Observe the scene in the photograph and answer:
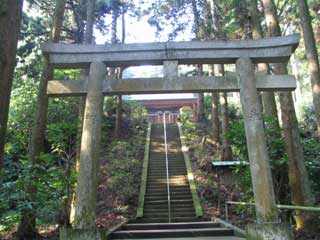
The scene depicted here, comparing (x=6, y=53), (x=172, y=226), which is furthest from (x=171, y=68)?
(x=172, y=226)

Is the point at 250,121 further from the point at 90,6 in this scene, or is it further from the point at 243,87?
the point at 90,6

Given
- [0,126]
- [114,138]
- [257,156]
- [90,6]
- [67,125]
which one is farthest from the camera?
[114,138]

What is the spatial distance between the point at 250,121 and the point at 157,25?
14.7m

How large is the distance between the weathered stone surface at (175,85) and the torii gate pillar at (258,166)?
200mm

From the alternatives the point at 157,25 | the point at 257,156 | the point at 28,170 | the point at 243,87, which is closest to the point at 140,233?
the point at 28,170

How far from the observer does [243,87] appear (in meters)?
5.49

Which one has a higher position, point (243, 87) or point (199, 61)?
point (199, 61)

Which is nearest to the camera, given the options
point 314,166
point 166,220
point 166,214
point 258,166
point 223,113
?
point 258,166

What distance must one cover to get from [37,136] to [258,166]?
4854 mm

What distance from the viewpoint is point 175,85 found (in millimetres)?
5582

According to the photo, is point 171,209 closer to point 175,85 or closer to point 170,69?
point 175,85

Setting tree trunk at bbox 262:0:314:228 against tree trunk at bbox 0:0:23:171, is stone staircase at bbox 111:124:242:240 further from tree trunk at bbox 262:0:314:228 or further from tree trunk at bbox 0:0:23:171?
tree trunk at bbox 0:0:23:171

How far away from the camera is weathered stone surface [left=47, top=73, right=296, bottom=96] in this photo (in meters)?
5.55

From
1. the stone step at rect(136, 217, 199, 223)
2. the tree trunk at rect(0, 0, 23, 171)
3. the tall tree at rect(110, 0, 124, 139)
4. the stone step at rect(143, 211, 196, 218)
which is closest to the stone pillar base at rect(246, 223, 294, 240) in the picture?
the tree trunk at rect(0, 0, 23, 171)
